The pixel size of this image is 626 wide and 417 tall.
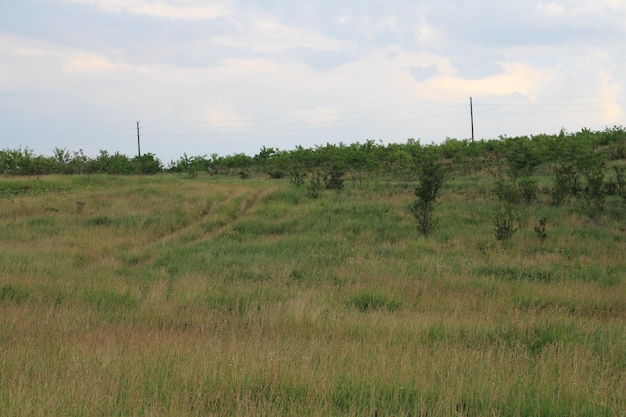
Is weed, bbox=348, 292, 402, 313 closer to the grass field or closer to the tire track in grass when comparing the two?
the grass field

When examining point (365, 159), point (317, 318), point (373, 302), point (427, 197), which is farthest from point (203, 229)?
point (365, 159)

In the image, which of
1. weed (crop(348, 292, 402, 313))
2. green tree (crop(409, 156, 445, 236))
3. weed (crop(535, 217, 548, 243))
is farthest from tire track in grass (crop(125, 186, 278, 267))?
weed (crop(535, 217, 548, 243))

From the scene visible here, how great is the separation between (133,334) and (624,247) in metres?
14.4

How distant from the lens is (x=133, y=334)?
5.88m

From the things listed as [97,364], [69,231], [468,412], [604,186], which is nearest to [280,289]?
[97,364]

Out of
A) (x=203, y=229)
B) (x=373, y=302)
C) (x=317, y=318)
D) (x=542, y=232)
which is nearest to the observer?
(x=317, y=318)

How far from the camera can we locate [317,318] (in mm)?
7023

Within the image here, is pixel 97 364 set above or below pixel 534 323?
above

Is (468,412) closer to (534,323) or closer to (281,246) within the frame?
(534,323)

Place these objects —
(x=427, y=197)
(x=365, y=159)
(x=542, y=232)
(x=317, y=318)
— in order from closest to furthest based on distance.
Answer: (x=317, y=318) < (x=542, y=232) < (x=427, y=197) < (x=365, y=159)

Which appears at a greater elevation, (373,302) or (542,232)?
(542,232)

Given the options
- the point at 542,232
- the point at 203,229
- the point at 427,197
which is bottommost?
the point at 542,232

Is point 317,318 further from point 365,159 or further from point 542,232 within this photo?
point 365,159

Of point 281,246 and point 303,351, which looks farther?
point 281,246
